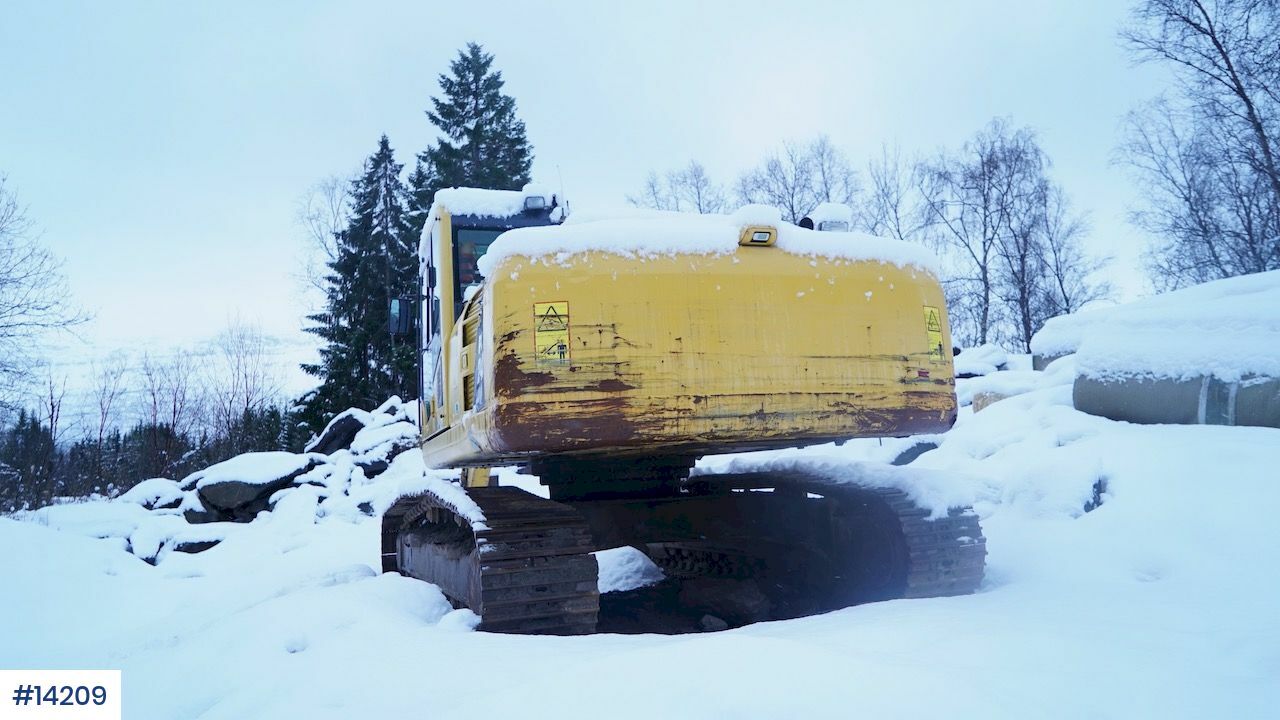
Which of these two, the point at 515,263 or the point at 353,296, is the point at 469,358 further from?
the point at 353,296

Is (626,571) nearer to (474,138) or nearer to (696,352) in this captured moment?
(696,352)

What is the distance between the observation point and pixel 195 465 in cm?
1856

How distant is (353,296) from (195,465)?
9375 mm

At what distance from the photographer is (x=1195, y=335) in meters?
5.34

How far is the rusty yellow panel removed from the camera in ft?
9.16

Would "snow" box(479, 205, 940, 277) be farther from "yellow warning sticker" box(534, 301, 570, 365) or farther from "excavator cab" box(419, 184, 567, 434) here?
"excavator cab" box(419, 184, 567, 434)

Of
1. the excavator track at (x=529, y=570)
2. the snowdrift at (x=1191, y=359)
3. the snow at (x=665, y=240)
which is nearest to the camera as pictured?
the snow at (x=665, y=240)

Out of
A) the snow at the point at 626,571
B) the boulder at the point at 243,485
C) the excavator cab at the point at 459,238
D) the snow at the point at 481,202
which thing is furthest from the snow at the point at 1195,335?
the boulder at the point at 243,485

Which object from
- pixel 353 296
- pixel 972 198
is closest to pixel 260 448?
pixel 353 296

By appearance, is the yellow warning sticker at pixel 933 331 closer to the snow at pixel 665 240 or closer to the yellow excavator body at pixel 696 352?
the yellow excavator body at pixel 696 352

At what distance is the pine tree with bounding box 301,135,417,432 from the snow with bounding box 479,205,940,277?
2181cm

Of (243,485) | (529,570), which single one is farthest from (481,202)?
(243,485)

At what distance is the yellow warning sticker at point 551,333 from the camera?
2.79m

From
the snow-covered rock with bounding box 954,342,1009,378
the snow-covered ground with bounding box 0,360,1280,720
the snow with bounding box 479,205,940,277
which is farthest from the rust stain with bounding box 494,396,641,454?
the snow-covered rock with bounding box 954,342,1009,378
